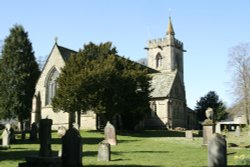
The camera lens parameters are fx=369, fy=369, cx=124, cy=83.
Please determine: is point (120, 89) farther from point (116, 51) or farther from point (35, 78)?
point (35, 78)

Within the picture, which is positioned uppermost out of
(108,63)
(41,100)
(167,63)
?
(167,63)

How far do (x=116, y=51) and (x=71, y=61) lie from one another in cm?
504

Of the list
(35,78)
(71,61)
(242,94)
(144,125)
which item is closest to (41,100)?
(35,78)

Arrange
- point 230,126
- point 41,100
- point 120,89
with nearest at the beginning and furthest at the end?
point 120,89, point 41,100, point 230,126

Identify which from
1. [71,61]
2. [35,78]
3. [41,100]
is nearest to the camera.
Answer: [71,61]

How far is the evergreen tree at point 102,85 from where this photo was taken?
3438cm

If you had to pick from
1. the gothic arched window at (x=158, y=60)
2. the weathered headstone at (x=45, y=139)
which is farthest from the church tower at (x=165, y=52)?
the weathered headstone at (x=45, y=139)

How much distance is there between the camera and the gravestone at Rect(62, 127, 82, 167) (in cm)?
1230

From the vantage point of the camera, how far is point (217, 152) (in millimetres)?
12438

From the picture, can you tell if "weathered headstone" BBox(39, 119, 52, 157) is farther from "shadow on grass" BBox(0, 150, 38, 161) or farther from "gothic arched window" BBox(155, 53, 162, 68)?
"gothic arched window" BBox(155, 53, 162, 68)

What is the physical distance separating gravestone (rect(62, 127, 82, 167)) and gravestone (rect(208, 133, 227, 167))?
4491mm

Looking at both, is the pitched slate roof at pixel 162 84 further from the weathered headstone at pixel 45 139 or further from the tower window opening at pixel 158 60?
the weathered headstone at pixel 45 139

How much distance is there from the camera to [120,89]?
35.2m

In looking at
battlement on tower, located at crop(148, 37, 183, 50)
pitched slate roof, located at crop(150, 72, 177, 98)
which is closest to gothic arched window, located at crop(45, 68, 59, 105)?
pitched slate roof, located at crop(150, 72, 177, 98)
